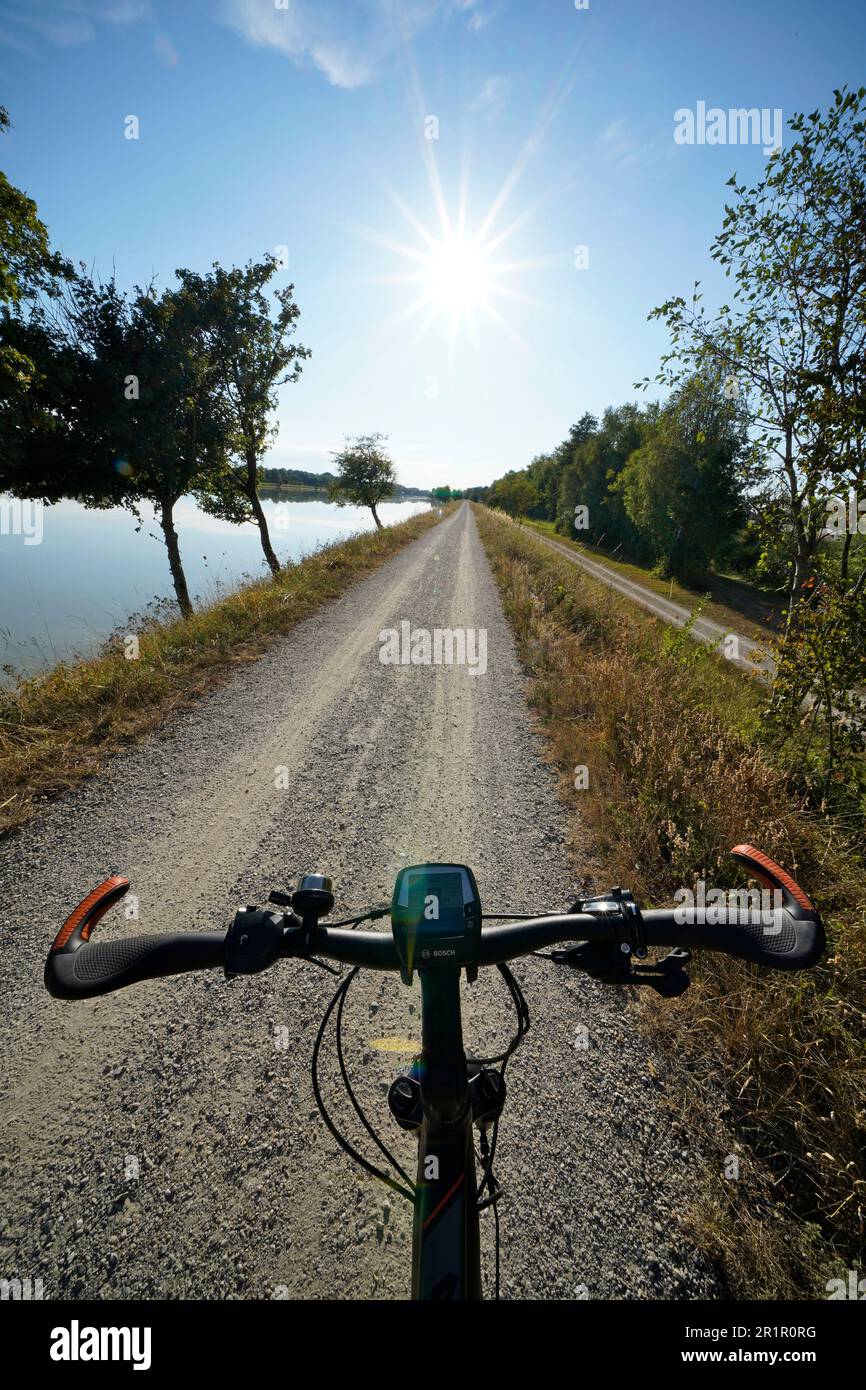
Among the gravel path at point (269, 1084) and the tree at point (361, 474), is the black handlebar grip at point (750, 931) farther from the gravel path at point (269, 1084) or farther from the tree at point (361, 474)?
the tree at point (361, 474)

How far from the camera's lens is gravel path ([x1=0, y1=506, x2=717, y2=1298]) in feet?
6.05

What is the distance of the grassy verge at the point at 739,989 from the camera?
1.92 meters

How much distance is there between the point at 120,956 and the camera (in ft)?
4.11

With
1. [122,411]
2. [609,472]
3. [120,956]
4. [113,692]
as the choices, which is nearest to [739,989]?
[120,956]

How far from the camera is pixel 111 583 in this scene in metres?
36.7

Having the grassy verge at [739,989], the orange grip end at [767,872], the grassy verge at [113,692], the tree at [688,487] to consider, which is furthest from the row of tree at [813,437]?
the tree at [688,487]

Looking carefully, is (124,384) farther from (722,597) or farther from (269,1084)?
(722,597)

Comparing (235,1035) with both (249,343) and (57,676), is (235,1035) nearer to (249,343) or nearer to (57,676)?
(57,676)

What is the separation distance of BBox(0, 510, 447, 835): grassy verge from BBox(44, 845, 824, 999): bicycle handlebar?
4.09 meters

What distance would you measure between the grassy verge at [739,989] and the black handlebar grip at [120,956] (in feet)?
7.86

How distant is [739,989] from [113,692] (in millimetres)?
7303

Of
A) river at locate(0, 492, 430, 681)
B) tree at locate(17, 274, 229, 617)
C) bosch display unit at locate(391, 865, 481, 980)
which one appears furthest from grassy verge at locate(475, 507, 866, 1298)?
tree at locate(17, 274, 229, 617)

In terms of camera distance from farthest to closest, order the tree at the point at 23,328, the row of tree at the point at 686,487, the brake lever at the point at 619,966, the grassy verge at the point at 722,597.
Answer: the row of tree at the point at 686,487
the grassy verge at the point at 722,597
the tree at the point at 23,328
the brake lever at the point at 619,966
